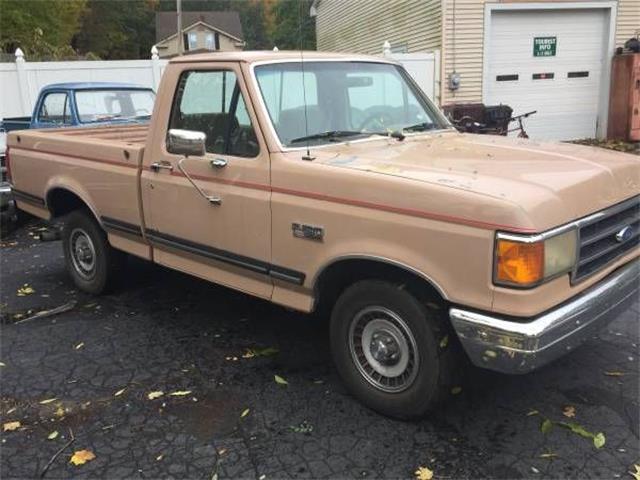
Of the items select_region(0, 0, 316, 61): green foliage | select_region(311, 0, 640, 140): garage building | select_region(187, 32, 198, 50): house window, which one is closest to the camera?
select_region(311, 0, 640, 140): garage building

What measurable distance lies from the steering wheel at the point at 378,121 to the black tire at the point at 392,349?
4.13 feet

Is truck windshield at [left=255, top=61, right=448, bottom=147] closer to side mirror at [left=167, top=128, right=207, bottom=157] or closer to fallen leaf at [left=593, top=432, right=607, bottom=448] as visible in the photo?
side mirror at [left=167, top=128, right=207, bottom=157]

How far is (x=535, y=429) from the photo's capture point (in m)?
3.40

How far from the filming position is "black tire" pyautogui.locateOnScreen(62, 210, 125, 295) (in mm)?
5483

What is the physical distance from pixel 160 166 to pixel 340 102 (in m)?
1.33

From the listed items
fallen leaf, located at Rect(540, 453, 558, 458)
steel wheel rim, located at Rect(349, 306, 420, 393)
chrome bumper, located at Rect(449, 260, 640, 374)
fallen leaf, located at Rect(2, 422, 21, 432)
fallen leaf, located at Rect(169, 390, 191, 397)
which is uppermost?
chrome bumper, located at Rect(449, 260, 640, 374)

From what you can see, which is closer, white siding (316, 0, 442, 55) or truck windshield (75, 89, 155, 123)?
truck windshield (75, 89, 155, 123)

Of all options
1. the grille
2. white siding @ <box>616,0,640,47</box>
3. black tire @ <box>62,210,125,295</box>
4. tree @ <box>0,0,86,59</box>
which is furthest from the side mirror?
tree @ <box>0,0,86,59</box>

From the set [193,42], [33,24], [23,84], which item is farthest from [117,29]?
[23,84]

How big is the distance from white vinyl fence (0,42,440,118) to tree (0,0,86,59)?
55.6 ft

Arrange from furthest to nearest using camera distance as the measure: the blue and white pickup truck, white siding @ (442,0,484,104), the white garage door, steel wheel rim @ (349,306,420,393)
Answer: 1. the white garage door
2. white siding @ (442,0,484,104)
3. the blue and white pickup truck
4. steel wheel rim @ (349,306,420,393)

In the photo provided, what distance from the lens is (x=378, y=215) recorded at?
3244 mm

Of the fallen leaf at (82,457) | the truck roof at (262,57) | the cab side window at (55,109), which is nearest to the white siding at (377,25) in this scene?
the cab side window at (55,109)

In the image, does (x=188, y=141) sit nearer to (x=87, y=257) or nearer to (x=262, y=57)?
(x=262, y=57)
